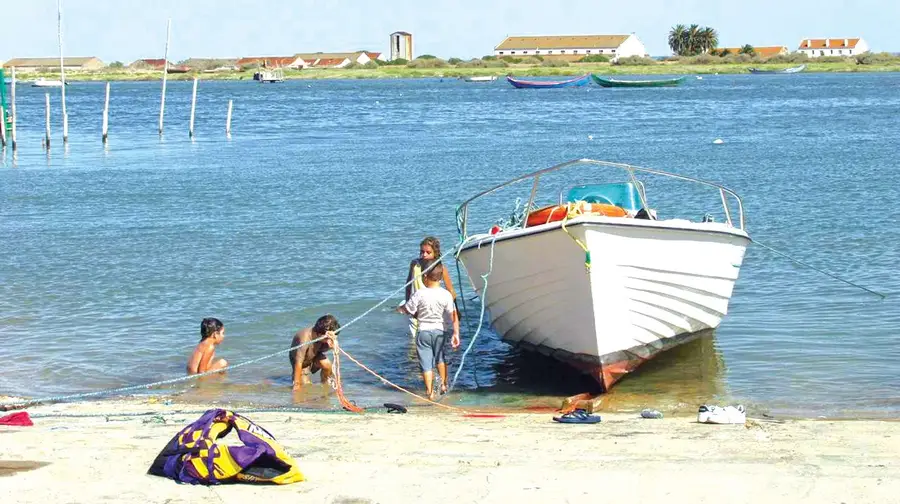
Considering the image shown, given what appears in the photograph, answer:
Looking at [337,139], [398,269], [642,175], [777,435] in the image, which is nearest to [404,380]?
[777,435]

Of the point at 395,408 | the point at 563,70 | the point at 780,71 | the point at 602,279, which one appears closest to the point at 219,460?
the point at 395,408

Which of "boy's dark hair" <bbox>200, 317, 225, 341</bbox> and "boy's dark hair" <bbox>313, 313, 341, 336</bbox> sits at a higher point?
"boy's dark hair" <bbox>313, 313, 341, 336</bbox>

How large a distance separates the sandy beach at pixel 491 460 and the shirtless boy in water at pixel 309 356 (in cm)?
151

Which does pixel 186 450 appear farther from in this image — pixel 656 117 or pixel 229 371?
pixel 656 117

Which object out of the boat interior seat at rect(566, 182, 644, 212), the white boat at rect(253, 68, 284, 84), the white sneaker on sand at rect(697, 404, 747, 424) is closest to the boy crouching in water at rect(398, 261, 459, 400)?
the white sneaker on sand at rect(697, 404, 747, 424)

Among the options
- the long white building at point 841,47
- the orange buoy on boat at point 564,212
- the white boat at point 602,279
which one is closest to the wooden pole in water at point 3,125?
the white boat at point 602,279

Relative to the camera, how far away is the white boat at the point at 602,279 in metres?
11.2

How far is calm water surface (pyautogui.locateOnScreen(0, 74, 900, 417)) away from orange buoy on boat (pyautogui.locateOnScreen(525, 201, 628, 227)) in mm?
1796

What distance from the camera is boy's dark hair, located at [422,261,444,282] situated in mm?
11688

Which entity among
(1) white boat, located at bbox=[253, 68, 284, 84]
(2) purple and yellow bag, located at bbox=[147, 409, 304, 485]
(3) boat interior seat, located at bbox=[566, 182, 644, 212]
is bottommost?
(2) purple and yellow bag, located at bbox=[147, 409, 304, 485]

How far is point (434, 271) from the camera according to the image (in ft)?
38.8

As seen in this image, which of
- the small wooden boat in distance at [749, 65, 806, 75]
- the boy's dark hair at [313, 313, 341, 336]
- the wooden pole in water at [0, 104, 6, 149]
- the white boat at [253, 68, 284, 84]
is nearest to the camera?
the boy's dark hair at [313, 313, 341, 336]

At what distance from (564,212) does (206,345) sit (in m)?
4.11

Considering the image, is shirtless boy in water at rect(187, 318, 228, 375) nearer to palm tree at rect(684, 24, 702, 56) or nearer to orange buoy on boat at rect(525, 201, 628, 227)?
orange buoy on boat at rect(525, 201, 628, 227)
